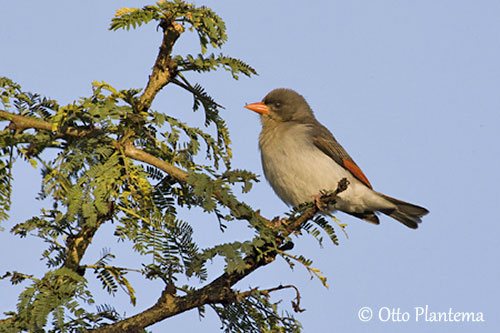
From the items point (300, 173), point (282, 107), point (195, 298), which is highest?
point (282, 107)

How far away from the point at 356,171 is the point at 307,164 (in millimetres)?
879

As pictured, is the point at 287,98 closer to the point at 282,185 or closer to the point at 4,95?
the point at 282,185

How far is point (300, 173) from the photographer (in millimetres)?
6387

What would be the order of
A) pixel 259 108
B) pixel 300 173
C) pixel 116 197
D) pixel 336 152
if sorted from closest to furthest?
pixel 116 197 → pixel 300 173 → pixel 336 152 → pixel 259 108

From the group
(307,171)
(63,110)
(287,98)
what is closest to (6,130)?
(63,110)

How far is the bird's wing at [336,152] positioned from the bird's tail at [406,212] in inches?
15.3

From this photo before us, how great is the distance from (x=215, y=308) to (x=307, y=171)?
2.95 meters

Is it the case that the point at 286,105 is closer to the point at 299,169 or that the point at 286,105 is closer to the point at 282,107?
the point at 282,107

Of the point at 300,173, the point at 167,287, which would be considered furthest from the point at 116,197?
the point at 300,173

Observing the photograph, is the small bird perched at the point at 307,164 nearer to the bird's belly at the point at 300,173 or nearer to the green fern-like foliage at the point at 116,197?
the bird's belly at the point at 300,173

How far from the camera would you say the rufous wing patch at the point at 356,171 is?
6973 mm

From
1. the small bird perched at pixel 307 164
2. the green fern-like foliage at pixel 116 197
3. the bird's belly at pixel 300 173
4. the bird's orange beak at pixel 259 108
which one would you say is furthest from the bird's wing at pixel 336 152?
the green fern-like foliage at pixel 116 197

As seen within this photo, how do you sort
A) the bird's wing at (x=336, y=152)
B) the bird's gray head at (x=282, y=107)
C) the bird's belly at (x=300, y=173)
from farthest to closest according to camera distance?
the bird's gray head at (x=282, y=107)
the bird's wing at (x=336, y=152)
the bird's belly at (x=300, y=173)

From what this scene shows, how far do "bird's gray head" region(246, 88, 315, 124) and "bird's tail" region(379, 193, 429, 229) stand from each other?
4.94 feet
